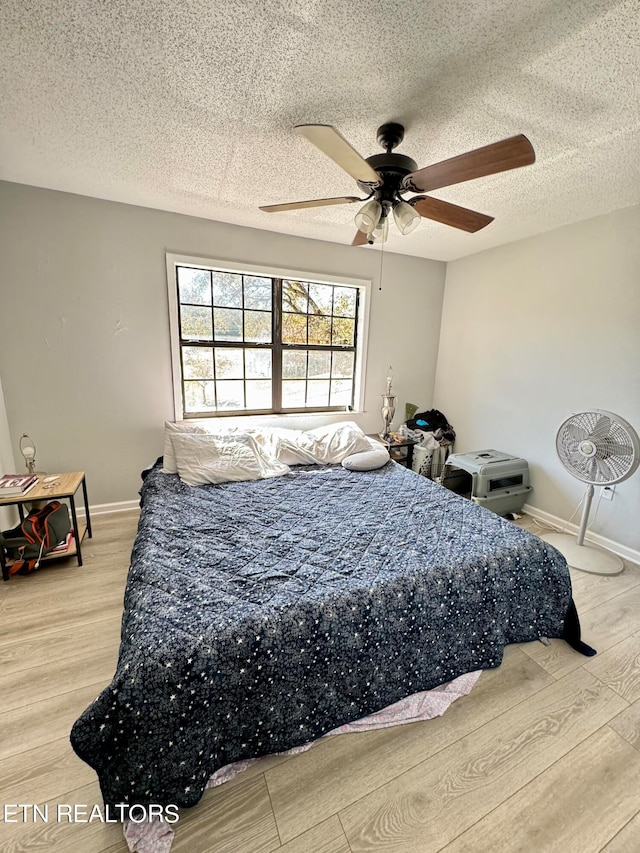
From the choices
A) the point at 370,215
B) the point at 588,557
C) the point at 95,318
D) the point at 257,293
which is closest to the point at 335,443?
the point at 257,293

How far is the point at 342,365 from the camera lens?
3676 mm

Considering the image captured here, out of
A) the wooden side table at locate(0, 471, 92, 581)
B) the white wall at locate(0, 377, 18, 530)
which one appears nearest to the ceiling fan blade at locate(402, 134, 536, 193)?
the wooden side table at locate(0, 471, 92, 581)

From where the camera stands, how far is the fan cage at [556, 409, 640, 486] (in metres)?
2.06

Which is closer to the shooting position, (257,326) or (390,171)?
(390,171)

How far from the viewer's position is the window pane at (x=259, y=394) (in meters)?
3.31

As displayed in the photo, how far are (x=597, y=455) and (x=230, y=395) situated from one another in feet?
9.30

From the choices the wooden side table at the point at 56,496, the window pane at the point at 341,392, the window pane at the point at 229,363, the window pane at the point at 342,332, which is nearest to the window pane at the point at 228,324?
the window pane at the point at 229,363

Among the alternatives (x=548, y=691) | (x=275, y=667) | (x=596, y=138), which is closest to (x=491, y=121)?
(x=596, y=138)

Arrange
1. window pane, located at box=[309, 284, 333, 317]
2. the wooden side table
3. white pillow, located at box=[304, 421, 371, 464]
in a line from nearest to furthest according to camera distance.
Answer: the wooden side table → white pillow, located at box=[304, 421, 371, 464] → window pane, located at box=[309, 284, 333, 317]

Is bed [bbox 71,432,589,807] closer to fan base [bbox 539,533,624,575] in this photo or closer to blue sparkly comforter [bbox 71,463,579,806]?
blue sparkly comforter [bbox 71,463,579,806]

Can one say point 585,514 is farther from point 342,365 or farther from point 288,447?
point 342,365

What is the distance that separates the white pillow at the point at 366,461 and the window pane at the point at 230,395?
118 cm

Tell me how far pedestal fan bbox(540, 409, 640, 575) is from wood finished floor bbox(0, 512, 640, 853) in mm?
784

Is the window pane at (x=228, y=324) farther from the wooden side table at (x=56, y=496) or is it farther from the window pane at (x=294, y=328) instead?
the wooden side table at (x=56, y=496)
